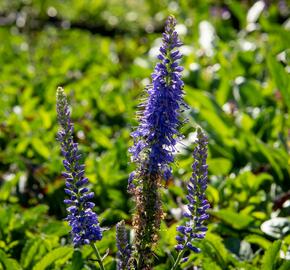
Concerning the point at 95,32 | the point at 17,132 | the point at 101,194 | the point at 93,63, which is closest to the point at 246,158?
the point at 101,194

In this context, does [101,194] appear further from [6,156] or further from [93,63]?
[93,63]

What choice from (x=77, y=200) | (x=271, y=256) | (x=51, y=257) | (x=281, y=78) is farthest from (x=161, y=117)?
(x=281, y=78)

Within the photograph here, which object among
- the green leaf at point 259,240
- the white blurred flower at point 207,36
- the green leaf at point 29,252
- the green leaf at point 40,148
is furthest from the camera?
the white blurred flower at point 207,36

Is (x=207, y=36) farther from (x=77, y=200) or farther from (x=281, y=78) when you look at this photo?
(x=77, y=200)

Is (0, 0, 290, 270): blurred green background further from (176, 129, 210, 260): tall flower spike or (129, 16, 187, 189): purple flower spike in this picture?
(129, 16, 187, 189): purple flower spike

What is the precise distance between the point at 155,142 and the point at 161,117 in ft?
A: 0.30

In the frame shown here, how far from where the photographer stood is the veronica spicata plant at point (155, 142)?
2.03 meters

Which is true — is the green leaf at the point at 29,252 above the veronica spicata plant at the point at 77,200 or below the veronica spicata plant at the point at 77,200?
below

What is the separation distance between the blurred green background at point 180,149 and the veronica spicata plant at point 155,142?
2.28 ft

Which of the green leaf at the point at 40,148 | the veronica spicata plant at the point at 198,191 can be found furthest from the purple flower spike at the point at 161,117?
the green leaf at the point at 40,148

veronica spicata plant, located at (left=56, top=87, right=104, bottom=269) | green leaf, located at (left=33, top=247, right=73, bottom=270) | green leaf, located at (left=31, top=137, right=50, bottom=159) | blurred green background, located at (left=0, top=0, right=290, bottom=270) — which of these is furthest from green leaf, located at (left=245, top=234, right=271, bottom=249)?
green leaf, located at (left=31, top=137, right=50, bottom=159)

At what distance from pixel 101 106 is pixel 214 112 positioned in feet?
3.50

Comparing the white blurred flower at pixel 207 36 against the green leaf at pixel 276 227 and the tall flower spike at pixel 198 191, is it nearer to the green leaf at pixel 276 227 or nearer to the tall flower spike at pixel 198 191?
the green leaf at pixel 276 227

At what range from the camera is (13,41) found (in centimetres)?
761
